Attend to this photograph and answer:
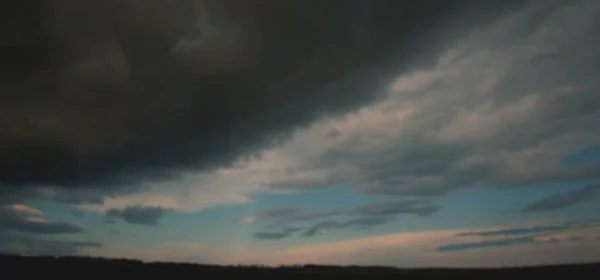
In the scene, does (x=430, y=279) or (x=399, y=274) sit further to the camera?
(x=399, y=274)

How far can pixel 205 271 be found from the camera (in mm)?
83812

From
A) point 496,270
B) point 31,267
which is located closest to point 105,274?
point 31,267

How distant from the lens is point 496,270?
85.9 m

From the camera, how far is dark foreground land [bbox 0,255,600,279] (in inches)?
2931

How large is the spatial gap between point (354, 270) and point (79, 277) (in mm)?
51432

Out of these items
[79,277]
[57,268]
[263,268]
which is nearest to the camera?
[79,277]

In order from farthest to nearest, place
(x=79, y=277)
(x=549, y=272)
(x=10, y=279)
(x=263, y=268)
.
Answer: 1. (x=263, y=268)
2. (x=549, y=272)
3. (x=79, y=277)
4. (x=10, y=279)

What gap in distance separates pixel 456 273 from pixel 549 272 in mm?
15286

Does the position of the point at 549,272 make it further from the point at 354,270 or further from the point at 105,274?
the point at 105,274

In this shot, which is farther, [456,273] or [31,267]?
[456,273]

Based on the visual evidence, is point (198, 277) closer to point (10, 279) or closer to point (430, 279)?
point (10, 279)

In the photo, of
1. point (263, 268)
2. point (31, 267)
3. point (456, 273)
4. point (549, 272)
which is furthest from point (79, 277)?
point (549, 272)

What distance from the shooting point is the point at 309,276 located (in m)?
82.1

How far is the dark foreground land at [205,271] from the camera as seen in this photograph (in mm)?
74438
